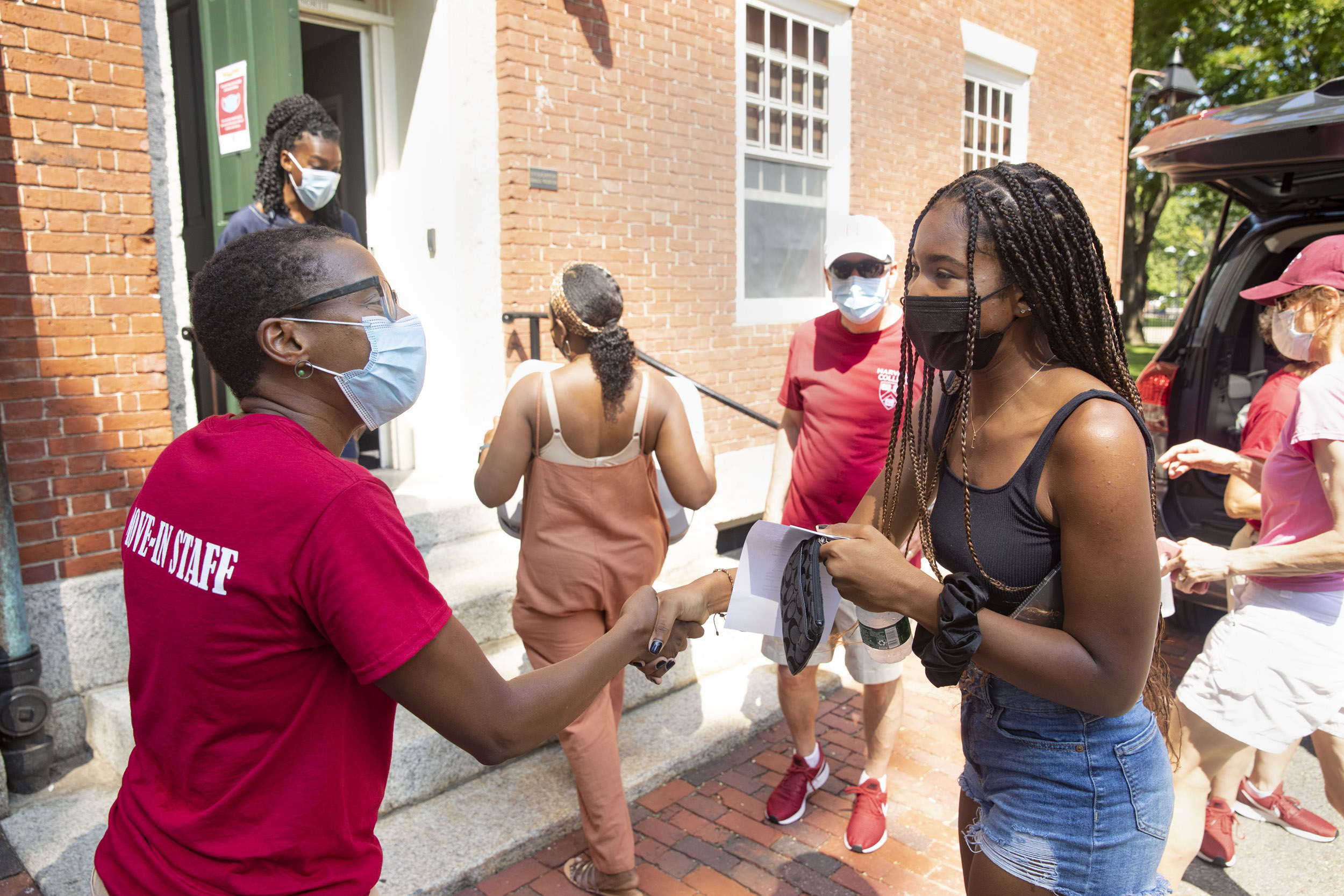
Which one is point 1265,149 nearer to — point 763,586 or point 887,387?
point 887,387

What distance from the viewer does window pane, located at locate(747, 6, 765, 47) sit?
24.1 ft

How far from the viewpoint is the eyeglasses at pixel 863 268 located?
350 centimetres

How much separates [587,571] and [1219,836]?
8.25 ft

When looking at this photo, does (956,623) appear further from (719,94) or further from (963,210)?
(719,94)

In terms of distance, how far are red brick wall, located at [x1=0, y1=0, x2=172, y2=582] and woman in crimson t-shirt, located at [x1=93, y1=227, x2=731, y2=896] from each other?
272 cm

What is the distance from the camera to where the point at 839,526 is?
188cm

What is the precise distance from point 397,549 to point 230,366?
482mm

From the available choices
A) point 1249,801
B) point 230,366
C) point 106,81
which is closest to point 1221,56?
point 1249,801

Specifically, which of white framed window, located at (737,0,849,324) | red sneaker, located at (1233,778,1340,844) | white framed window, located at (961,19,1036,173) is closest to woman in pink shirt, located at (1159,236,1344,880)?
red sneaker, located at (1233,778,1340,844)

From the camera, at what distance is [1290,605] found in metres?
2.91

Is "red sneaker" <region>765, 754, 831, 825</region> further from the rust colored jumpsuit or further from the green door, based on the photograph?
the green door

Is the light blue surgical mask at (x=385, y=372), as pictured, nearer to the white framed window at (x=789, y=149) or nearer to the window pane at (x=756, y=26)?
the white framed window at (x=789, y=149)

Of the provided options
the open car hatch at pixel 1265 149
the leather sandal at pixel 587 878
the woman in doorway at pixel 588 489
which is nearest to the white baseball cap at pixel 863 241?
the woman in doorway at pixel 588 489

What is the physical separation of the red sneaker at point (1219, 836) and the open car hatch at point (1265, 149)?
9.37 feet
